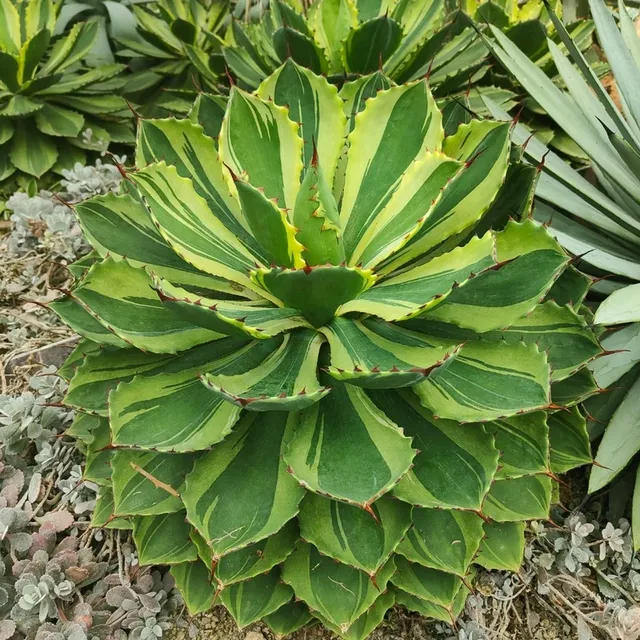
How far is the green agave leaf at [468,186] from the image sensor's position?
Answer: 3.26 feet

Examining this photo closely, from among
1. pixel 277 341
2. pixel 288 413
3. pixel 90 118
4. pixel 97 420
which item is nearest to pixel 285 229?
pixel 277 341

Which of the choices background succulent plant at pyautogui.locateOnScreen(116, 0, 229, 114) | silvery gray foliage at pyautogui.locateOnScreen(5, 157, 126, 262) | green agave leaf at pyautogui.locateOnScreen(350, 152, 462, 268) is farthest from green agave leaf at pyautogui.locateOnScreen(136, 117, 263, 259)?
background succulent plant at pyautogui.locateOnScreen(116, 0, 229, 114)

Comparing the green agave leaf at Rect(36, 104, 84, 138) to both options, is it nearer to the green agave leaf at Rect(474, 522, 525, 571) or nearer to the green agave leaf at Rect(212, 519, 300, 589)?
the green agave leaf at Rect(212, 519, 300, 589)

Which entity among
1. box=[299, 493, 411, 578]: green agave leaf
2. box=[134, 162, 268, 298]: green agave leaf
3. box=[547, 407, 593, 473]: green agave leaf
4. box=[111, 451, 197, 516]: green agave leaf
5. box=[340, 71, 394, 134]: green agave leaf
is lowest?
box=[111, 451, 197, 516]: green agave leaf

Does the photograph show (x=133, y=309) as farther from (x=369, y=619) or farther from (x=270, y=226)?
(x=369, y=619)

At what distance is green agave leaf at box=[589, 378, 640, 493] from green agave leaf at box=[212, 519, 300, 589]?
26.1 inches

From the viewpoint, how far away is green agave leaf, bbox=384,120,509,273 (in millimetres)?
992

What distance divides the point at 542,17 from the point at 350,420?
1.67 metres

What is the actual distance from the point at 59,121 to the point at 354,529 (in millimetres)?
1902

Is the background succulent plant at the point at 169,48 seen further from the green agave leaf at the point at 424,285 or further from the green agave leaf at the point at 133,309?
the green agave leaf at the point at 424,285

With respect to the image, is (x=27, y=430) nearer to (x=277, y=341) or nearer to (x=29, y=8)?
(x=277, y=341)

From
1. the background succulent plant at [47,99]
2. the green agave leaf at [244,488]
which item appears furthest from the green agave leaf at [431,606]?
the background succulent plant at [47,99]

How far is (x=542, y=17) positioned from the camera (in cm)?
197

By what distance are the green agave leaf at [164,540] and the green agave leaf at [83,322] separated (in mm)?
314
